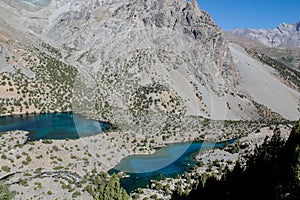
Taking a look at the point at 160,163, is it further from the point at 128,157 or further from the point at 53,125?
the point at 53,125

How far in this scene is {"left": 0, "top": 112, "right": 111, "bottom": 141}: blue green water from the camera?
63.6 metres

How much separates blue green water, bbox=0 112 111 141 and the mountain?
3.69 m

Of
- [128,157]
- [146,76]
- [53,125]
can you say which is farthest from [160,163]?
[146,76]

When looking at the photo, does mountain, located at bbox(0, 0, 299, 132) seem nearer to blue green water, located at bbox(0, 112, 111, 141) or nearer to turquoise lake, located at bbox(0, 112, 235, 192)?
blue green water, located at bbox(0, 112, 111, 141)

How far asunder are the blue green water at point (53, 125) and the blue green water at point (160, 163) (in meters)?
15.3

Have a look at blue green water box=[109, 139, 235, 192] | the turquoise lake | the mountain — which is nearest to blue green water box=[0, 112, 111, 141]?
the turquoise lake

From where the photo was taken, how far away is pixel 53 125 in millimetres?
72250

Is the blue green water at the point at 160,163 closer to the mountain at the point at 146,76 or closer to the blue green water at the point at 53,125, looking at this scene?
the mountain at the point at 146,76

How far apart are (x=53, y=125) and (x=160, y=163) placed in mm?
32511

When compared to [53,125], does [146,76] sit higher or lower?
higher

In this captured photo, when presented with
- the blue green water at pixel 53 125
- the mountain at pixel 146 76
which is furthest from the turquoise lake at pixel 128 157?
the mountain at pixel 146 76

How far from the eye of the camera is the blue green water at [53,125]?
6365 centimetres

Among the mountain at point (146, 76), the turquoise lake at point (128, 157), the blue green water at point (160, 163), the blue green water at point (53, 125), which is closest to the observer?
the blue green water at point (160, 163)

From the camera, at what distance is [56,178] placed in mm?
36906
